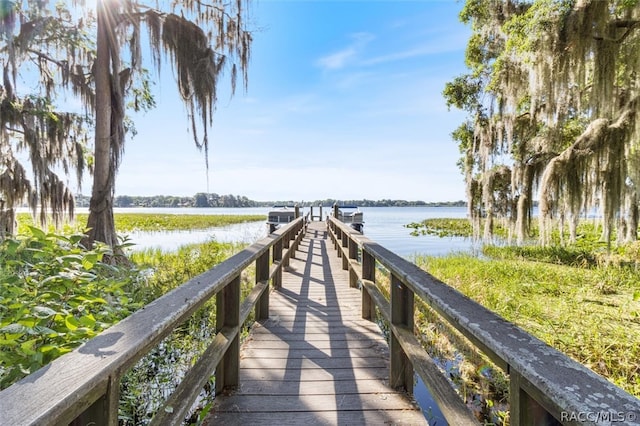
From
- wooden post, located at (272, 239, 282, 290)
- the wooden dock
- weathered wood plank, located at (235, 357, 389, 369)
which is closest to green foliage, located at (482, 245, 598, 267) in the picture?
the wooden dock

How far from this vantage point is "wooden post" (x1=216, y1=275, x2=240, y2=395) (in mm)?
2113

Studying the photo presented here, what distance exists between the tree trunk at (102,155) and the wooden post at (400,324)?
20.7 feet

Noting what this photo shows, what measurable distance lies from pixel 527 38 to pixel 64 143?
11.1m

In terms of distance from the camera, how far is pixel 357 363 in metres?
2.66

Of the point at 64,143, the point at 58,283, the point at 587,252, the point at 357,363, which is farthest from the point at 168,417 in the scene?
the point at 587,252

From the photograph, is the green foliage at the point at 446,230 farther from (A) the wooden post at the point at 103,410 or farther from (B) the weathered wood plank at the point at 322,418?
(A) the wooden post at the point at 103,410

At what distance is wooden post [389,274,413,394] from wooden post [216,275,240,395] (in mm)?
1029

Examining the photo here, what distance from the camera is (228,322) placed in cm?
215

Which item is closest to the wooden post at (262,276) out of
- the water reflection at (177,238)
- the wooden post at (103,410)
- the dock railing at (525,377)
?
the dock railing at (525,377)

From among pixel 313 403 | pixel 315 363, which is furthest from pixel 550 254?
pixel 313 403

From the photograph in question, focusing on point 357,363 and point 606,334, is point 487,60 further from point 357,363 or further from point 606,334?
point 357,363

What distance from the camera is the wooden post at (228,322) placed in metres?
2.11

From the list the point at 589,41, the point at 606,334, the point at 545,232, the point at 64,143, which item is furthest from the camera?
the point at 64,143

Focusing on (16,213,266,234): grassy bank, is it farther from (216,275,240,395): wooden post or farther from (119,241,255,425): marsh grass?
(216,275,240,395): wooden post
